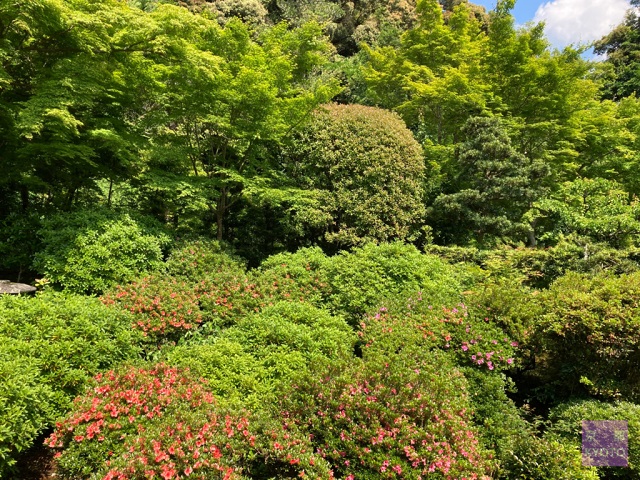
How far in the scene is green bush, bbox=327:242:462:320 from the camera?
540cm

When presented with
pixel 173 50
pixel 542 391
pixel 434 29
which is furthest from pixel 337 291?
pixel 434 29

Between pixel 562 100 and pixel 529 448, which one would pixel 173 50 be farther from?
pixel 562 100

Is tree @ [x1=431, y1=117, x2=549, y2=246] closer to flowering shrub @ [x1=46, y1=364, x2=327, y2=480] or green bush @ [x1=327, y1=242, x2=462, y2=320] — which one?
green bush @ [x1=327, y1=242, x2=462, y2=320]

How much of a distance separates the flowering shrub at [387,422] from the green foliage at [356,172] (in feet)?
16.3

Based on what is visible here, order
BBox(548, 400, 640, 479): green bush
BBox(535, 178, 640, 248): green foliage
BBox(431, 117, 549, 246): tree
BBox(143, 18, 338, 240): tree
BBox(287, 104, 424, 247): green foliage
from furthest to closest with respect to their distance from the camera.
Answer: BBox(431, 117, 549, 246): tree
BBox(287, 104, 424, 247): green foliage
BBox(535, 178, 640, 248): green foliage
BBox(143, 18, 338, 240): tree
BBox(548, 400, 640, 479): green bush

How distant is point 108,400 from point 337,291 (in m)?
3.41

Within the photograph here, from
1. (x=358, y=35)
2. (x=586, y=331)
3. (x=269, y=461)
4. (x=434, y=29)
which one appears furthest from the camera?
(x=358, y=35)

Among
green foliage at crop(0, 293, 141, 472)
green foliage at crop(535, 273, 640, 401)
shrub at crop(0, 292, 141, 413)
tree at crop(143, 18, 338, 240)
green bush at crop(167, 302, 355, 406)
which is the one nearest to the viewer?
green foliage at crop(0, 293, 141, 472)

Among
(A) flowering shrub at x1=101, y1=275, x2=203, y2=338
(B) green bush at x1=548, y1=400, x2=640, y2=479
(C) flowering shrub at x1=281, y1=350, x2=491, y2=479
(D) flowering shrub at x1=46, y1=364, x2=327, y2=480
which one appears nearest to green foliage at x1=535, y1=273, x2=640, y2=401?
(B) green bush at x1=548, y1=400, x2=640, y2=479

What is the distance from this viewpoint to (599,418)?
3.46m

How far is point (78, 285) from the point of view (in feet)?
17.3

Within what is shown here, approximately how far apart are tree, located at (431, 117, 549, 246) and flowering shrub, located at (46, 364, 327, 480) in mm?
8060

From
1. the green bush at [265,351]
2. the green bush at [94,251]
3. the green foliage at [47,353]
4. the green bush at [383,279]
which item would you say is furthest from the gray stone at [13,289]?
the green bush at [383,279]

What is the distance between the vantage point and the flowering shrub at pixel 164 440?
8.63 ft
